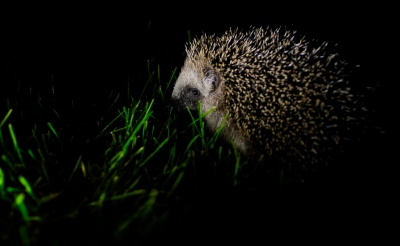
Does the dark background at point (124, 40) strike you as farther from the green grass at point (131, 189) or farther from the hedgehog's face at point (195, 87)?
the hedgehog's face at point (195, 87)

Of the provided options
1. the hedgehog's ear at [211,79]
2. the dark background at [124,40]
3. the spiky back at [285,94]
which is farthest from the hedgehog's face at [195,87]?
the dark background at [124,40]

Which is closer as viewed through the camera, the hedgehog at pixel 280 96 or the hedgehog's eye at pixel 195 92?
the hedgehog at pixel 280 96

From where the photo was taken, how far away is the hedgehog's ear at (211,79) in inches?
102

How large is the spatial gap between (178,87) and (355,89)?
4.95ft

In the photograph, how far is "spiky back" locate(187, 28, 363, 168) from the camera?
2.03 metres

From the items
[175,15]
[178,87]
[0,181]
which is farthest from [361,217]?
[175,15]

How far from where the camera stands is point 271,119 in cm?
221

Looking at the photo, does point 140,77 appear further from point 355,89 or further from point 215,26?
point 355,89

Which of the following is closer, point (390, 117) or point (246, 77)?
point (390, 117)

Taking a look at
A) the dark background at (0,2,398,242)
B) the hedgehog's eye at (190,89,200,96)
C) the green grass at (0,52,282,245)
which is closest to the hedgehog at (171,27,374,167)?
Result: the hedgehog's eye at (190,89,200,96)

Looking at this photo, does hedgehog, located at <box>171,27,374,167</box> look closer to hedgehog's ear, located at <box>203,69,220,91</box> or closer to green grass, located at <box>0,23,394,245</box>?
hedgehog's ear, located at <box>203,69,220,91</box>

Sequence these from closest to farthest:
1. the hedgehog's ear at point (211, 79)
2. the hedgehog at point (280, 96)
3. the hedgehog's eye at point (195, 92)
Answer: the hedgehog at point (280, 96) < the hedgehog's ear at point (211, 79) < the hedgehog's eye at point (195, 92)

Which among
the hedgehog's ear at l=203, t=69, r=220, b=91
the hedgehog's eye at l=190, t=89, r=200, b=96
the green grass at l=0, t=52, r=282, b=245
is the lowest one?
the green grass at l=0, t=52, r=282, b=245

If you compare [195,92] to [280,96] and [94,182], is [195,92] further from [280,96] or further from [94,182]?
[94,182]
